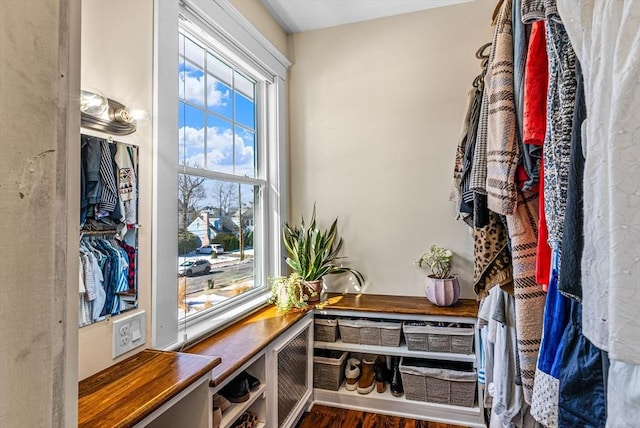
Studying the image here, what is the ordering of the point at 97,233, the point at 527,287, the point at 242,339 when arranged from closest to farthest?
the point at 527,287 → the point at 97,233 → the point at 242,339

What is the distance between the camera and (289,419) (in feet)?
6.37

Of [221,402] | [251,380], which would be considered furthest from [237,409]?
[251,380]

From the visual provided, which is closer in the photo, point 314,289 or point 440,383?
point 440,383

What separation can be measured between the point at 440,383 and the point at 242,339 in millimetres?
1245

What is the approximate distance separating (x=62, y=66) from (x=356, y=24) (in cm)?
271

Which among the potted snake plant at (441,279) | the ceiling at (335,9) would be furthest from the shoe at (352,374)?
the ceiling at (335,9)

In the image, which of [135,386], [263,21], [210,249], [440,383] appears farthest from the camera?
[263,21]

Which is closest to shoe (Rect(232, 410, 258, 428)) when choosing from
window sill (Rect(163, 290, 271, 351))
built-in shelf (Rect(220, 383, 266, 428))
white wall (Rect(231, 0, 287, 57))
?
built-in shelf (Rect(220, 383, 266, 428))

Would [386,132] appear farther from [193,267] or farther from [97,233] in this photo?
[97,233]

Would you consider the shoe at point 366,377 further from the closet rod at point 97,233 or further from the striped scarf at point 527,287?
the closet rod at point 97,233

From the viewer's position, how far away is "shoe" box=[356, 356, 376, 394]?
226 centimetres

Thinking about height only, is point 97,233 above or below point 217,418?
above

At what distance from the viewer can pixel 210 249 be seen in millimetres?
1987

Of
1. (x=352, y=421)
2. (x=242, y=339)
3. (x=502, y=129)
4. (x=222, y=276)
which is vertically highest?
(x=502, y=129)
